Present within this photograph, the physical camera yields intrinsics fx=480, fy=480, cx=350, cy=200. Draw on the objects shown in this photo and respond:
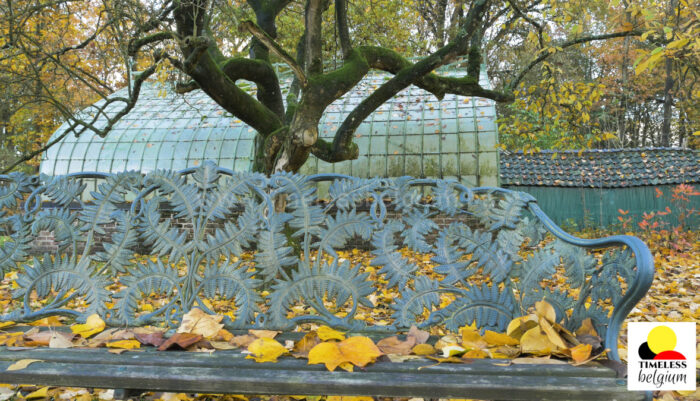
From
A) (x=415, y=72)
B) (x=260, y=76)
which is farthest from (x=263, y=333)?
(x=260, y=76)

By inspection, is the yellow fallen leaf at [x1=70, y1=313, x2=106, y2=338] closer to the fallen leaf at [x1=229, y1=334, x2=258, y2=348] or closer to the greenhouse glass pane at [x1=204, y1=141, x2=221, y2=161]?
the fallen leaf at [x1=229, y1=334, x2=258, y2=348]

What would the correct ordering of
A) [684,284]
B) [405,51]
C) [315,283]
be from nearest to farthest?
[315,283] → [684,284] → [405,51]

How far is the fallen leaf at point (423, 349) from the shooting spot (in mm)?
2041

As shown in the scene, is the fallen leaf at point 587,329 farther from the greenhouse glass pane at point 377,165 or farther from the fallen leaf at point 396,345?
the greenhouse glass pane at point 377,165

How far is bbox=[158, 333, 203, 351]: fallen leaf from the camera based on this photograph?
208 cm

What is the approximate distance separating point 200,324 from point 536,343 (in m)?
1.51

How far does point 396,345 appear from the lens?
2084 millimetres

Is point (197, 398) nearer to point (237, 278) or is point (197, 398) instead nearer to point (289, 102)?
point (237, 278)

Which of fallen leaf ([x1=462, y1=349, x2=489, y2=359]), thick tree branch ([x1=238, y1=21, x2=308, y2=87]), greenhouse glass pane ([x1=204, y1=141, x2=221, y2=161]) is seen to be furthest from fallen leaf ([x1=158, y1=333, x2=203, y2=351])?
greenhouse glass pane ([x1=204, y1=141, x2=221, y2=161])

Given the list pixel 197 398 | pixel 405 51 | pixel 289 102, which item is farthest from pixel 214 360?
pixel 405 51

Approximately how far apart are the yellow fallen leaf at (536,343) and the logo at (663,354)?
0.31m

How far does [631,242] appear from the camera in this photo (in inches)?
76.9

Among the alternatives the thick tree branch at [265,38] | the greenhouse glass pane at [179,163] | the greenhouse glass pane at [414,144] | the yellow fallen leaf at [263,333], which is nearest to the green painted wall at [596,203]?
the greenhouse glass pane at [414,144]

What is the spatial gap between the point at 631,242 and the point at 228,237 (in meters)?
1.88
